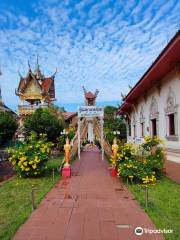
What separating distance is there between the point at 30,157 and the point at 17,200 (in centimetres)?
320

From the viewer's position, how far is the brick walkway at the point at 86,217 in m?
4.00

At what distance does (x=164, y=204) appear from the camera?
5.53 metres

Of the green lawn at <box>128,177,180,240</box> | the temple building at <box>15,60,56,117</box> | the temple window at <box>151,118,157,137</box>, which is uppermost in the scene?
the temple building at <box>15,60,56,117</box>

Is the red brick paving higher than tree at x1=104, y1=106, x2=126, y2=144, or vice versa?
tree at x1=104, y1=106, x2=126, y2=144

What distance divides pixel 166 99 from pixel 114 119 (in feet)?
95.0

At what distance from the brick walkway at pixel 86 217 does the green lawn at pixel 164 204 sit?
17 centimetres

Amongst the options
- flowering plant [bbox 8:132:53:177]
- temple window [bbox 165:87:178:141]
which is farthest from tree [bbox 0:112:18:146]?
temple window [bbox 165:87:178:141]

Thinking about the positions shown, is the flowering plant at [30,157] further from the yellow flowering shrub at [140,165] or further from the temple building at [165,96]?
the temple building at [165,96]

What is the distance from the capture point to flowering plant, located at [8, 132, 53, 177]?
9.21 m

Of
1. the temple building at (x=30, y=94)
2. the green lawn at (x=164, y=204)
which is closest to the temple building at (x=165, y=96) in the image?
the green lawn at (x=164, y=204)

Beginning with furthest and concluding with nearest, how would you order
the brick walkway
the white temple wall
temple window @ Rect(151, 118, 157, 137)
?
temple window @ Rect(151, 118, 157, 137), the white temple wall, the brick walkway

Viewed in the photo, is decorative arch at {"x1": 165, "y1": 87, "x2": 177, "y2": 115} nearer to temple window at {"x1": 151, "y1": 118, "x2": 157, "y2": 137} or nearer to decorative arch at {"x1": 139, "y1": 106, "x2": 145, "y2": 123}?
temple window at {"x1": 151, "y1": 118, "x2": 157, "y2": 137}

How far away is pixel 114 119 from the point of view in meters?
39.3

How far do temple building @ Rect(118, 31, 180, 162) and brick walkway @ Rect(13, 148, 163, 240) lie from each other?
3.62 meters
